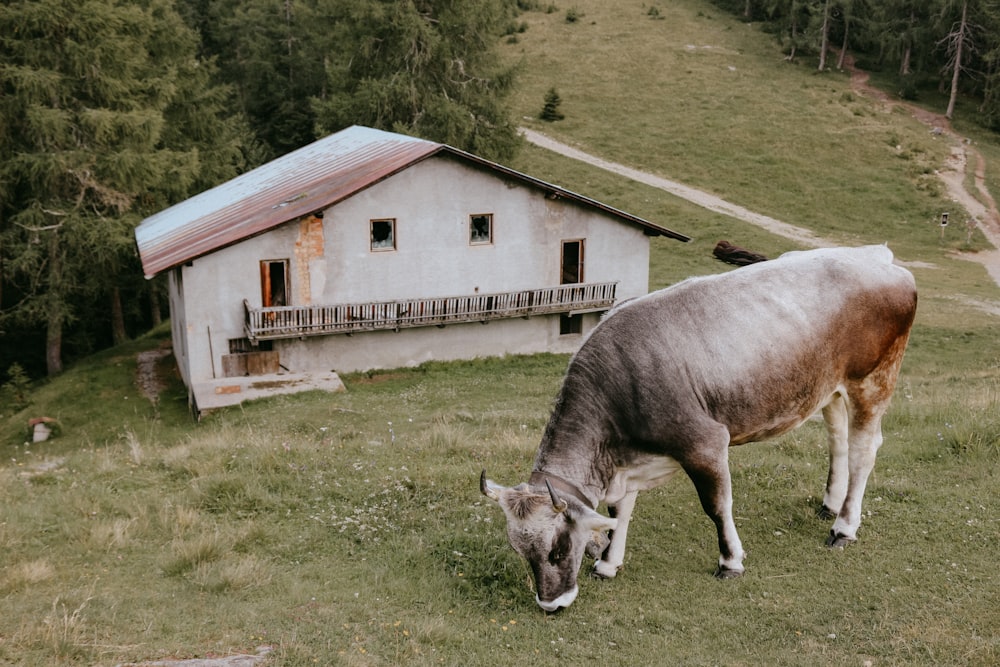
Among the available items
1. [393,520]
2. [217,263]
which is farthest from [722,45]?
[393,520]

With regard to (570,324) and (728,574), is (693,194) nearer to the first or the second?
(570,324)

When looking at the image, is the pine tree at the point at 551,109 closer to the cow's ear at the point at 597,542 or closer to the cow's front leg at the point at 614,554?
the cow's front leg at the point at 614,554

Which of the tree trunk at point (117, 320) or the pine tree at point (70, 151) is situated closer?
the pine tree at point (70, 151)

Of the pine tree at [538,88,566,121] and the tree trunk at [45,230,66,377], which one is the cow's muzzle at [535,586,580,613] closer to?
the tree trunk at [45,230,66,377]

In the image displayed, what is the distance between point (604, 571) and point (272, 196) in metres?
23.2

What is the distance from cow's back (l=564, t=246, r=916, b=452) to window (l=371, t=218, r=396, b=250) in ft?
66.4

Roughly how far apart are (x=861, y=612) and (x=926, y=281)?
3635 centimetres

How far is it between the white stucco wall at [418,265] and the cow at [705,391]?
64.7 ft

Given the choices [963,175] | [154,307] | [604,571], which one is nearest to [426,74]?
[154,307]

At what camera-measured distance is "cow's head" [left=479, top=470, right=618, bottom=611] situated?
7.84m

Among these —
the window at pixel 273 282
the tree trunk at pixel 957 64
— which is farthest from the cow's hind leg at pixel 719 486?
the tree trunk at pixel 957 64

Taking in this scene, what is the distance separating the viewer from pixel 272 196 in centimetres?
2942

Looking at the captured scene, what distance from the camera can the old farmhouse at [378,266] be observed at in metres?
26.5

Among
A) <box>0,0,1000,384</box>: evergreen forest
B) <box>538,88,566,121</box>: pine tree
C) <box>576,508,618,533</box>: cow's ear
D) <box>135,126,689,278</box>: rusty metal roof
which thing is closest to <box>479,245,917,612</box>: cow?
<box>576,508,618,533</box>: cow's ear
